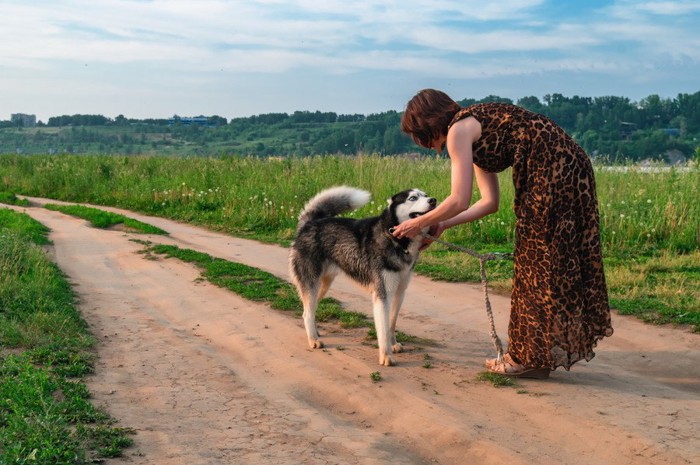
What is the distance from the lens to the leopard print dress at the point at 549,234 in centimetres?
520

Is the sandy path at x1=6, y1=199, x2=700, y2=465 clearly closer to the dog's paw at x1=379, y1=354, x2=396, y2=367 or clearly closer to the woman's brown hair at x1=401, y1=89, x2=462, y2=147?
the dog's paw at x1=379, y1=354, x2=396, y2=367

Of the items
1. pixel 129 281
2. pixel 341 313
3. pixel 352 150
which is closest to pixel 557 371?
pixel 341 313

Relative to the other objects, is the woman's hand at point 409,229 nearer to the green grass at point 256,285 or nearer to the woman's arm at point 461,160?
the woman's arm at point 461,160

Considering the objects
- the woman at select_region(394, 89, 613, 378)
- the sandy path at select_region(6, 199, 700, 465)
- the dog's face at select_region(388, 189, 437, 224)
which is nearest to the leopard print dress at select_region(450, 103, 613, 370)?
the woman at select_region(394, 89, 613, 378)

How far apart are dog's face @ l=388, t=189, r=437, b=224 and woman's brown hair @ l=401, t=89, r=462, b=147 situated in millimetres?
517

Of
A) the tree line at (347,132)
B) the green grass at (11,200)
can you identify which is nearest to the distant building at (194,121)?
the tree line at (347,132)

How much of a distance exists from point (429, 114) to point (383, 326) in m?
1.70

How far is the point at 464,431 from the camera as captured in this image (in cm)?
457

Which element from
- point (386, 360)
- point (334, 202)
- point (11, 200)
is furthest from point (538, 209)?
point (11, 200)

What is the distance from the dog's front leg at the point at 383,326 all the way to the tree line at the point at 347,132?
23.5ft

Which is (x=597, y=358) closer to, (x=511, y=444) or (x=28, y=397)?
(x=511, y=444)

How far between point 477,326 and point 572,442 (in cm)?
287

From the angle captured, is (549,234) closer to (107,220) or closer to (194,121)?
(107,220)

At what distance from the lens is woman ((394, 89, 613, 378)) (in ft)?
17.0
